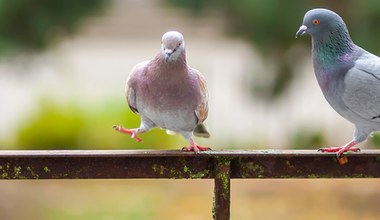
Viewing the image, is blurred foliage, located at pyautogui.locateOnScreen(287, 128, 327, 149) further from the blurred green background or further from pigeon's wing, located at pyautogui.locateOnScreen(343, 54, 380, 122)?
pigeon's wing, located at pyautogui.locateOnScreen(343, 54, 380, 122)

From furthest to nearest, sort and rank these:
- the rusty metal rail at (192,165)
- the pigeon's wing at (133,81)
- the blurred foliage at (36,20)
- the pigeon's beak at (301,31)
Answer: the blurred foliage at (36,20) → the pigeon's wing at (133,81) → the pigeon's beak at (301,31) → the rusty metal rail at (192,165)

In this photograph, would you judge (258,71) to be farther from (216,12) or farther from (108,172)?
(108,172)

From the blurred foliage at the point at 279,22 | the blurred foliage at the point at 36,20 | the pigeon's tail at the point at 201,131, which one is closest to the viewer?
the pigeon's tail at the point at 201,131

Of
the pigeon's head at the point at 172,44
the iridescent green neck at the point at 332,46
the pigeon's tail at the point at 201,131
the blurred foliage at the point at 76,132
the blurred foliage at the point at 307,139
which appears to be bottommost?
the blurred foliage at the point at 307,139

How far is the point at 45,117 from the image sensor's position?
8883mm

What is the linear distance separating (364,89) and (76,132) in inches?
225

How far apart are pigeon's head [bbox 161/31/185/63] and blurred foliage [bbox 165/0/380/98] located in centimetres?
480

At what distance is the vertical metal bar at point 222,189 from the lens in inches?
116

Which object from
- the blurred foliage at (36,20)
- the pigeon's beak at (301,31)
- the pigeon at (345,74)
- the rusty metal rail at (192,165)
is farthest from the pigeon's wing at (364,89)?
the blurred foliage at (36,20)

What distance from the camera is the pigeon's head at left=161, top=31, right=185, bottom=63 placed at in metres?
3.14

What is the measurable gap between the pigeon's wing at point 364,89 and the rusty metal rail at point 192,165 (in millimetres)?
502

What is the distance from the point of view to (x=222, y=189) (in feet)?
9.71

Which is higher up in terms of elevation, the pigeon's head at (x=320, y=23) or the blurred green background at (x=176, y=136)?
the pigeon's head at (x=320, y=23)

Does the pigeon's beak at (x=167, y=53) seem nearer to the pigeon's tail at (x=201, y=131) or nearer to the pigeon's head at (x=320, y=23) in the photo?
the pigeon's head at (x=320, y=23)
